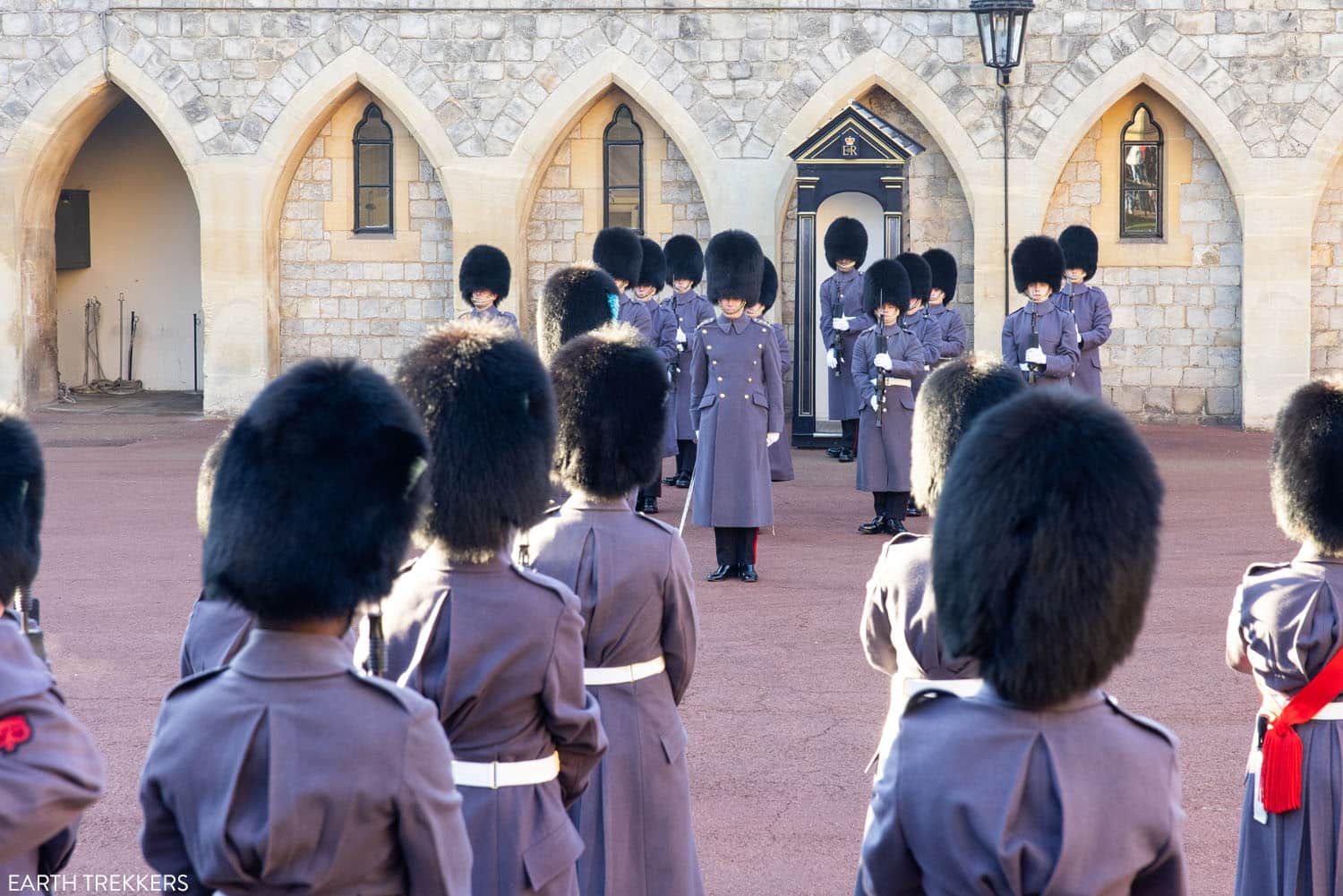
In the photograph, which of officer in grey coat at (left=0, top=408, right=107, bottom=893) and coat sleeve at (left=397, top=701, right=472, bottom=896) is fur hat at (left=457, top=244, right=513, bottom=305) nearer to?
officer in grey coat at (left=0, top=408, right=107, bottom=893)

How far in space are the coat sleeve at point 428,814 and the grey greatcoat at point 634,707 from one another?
1053mm

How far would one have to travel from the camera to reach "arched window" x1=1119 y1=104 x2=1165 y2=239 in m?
13.2

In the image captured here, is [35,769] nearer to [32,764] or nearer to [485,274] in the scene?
[32,764]

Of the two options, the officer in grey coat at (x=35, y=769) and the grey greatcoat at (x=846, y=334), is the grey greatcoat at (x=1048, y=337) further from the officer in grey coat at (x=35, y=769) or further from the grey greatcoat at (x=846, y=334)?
the officer in grey coat at (x=35, y=769)

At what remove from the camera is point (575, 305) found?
213 inches

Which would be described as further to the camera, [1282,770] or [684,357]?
[684,357]

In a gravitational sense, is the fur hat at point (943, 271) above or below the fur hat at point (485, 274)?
above

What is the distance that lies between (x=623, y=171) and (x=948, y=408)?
10811 millimetres

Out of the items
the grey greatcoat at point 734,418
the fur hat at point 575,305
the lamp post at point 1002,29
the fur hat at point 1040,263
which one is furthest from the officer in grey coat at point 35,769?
the lamp post at point 1002,29

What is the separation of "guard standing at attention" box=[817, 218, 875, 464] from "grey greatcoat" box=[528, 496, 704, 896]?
26.3 feet

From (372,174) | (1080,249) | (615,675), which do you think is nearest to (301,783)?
(615,675)

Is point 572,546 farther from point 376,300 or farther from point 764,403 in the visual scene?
point 376,300

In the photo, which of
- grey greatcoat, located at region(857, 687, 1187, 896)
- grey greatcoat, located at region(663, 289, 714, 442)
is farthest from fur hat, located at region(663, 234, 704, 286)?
grey greatcoat, located at region(857, 687, 1187, 896)

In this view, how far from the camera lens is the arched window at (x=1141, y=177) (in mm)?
13211
